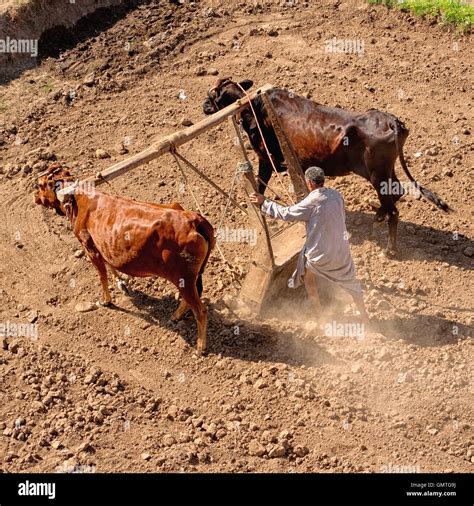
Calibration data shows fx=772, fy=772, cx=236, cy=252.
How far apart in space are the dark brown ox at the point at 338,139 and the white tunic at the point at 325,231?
150 cm

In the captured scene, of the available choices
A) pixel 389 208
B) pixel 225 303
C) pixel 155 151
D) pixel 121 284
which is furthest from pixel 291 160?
pixel 121 284

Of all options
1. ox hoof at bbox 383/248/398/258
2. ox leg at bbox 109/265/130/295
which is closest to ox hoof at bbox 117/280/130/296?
ox leg at bbox 109/265/130/295

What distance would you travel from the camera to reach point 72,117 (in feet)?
41.4

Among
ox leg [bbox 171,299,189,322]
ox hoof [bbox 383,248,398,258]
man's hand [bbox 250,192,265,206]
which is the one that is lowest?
ox hoof [bbox 383,248,398,258]

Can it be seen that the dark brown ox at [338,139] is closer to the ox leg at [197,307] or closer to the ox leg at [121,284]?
the ox leg at [197,307]

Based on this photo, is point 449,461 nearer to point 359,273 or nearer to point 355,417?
point 355,417

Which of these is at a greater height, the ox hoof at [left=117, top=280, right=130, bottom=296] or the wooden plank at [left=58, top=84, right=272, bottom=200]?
the wooden plank at [left=58, top=84, right=272, bottom=200]

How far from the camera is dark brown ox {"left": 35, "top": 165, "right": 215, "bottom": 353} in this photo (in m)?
8.09

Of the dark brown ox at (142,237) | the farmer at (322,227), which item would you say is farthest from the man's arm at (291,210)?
the dark brown ox at (142,237)

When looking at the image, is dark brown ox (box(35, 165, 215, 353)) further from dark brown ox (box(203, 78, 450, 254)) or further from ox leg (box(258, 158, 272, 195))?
ox leg (box(258, 158, 272, 195))

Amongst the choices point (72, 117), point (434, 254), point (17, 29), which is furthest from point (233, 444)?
point (17, 29)

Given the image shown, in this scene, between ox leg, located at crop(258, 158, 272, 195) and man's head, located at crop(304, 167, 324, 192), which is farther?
ox leg, located at crop(258, 158, 272, 195)

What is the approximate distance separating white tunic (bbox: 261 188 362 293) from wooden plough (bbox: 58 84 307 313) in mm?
580

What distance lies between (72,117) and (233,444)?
707 centimetres
